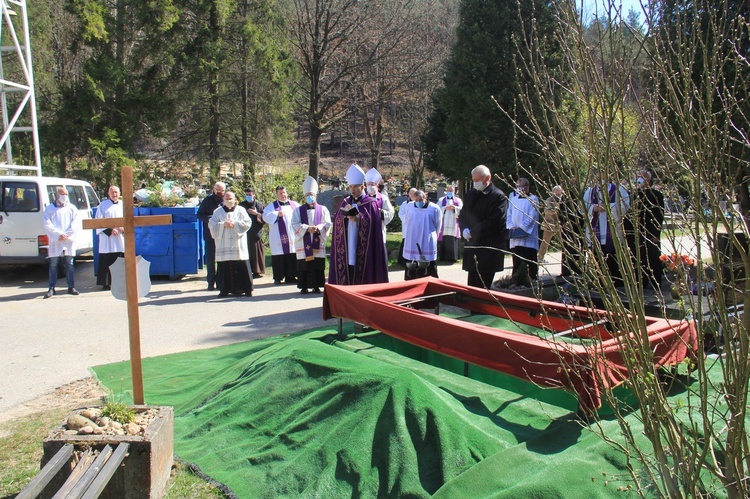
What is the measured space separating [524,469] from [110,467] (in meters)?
2.26

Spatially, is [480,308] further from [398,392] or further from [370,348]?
[398,392]

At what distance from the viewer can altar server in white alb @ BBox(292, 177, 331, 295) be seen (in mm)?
11531

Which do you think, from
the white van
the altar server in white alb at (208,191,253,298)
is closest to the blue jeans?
the white van

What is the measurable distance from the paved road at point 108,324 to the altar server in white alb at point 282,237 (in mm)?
403

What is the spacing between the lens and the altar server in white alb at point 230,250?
1138 cm

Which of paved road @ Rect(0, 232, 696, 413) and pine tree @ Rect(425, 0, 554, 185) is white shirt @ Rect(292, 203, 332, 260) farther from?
pine tree @ Rect(425, 0, 554, 185)

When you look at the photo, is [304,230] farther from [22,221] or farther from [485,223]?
[22,221]

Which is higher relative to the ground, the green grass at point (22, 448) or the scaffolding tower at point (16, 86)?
the scaffolding tower at point (16, 86)

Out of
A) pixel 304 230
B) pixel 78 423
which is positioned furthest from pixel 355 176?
pixel 78 423

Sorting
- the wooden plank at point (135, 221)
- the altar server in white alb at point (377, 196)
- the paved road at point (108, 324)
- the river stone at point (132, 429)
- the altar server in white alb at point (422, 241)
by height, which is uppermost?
the altar server in white alb at point (377, 196)

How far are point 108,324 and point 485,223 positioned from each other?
18.1 ft

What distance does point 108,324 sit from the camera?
9289 mm

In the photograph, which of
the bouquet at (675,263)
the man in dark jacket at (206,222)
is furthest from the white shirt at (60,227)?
the bouquet at (675,263)

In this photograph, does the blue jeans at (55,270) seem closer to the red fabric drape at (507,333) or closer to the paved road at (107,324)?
the paved road at (107,324)
